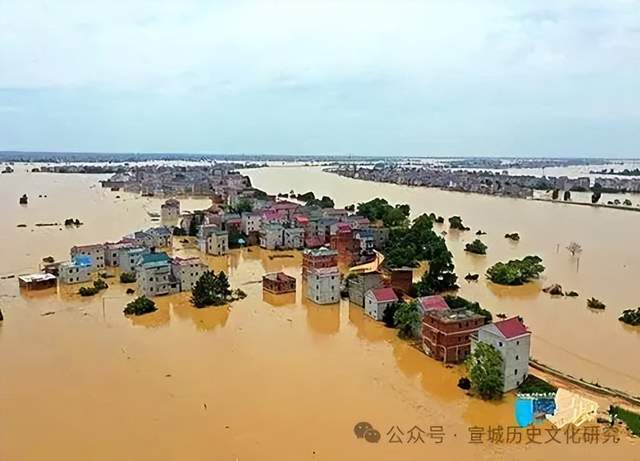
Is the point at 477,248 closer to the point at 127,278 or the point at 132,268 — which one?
the point at 132,268

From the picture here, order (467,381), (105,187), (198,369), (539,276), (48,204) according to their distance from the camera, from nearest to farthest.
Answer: (467,381), (198,369), (539,276), (48,204), (105,187)

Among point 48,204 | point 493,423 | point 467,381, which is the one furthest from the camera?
point 48,204

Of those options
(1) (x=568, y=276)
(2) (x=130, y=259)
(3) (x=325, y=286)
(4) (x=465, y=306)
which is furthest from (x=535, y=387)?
(2) (x=130, y=259)

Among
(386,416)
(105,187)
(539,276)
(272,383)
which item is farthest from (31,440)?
(105,187)

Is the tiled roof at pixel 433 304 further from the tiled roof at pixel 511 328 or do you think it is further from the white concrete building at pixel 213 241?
the white concrete building at pixel 213 241

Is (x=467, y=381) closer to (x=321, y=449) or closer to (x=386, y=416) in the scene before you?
(x=386, y=416)

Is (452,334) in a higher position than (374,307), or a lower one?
higher
